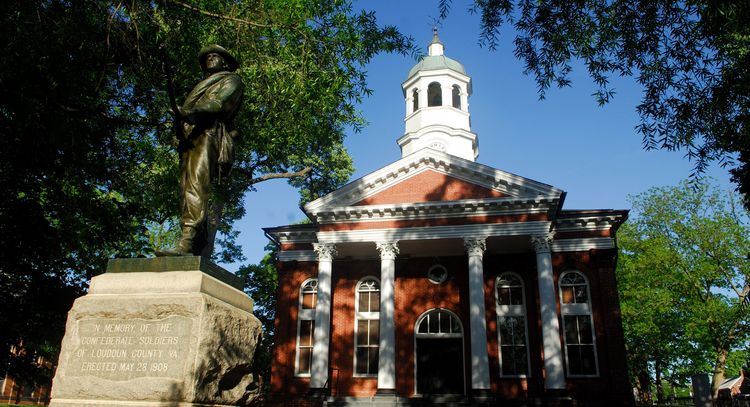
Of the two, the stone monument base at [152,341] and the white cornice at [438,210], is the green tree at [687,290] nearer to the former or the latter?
the white cornice at [438,210]

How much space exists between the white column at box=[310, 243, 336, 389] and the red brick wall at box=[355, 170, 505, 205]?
2.54 meters

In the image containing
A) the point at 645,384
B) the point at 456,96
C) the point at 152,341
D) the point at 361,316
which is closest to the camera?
the point at 152,341

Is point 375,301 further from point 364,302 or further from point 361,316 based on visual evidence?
point 361,316

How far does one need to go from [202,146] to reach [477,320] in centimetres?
1612

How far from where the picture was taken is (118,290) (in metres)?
4.75

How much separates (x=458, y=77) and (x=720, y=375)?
23309mm

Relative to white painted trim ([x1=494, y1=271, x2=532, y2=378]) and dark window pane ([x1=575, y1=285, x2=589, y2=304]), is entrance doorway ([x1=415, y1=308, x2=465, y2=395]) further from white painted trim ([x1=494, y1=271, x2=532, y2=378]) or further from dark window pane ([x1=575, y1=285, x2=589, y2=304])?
dark window pane ([x1=575, y1=285, x2=589, y2=304])

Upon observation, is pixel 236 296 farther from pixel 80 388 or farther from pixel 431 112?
pixel 431 112

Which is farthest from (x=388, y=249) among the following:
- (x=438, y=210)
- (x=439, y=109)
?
(x=439, y=109)

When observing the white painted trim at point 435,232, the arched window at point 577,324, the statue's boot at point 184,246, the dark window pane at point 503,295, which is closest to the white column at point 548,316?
the white painted trim at point 435,232

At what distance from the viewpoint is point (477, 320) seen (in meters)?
19.7

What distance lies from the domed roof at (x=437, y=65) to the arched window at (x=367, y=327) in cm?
1429

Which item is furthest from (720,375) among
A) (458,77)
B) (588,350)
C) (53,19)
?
(53,19)

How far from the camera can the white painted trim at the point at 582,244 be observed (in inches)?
866
